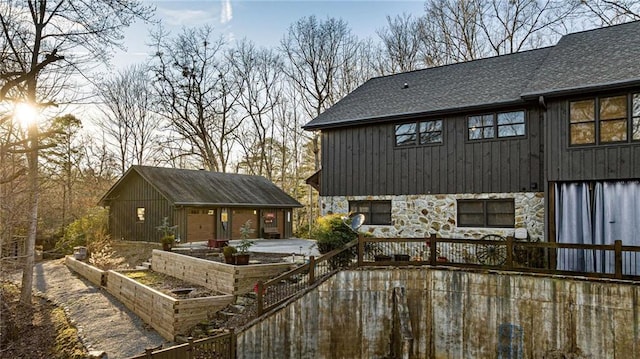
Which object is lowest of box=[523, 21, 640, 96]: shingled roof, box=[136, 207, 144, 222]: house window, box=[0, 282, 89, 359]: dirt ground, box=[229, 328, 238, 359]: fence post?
box=[0, 282, 89, 359]: dirt ground

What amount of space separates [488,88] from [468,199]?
11.1ft

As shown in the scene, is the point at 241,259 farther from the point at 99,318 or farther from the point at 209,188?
the point at 209,188

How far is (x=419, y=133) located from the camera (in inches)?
507

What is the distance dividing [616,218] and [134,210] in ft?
65.9

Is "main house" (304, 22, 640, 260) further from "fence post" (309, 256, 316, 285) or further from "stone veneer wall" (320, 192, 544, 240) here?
"fence post" (309, 256, 316, 285)

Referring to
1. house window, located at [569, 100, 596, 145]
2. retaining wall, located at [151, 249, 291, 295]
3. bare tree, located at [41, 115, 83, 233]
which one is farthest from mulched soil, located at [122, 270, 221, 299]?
bare tree, located at [41, 115, 83, 233]

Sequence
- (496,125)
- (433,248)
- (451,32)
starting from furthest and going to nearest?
(451,32), (496,125), (433,248)

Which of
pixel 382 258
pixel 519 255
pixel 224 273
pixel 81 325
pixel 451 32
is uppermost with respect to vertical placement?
pixel 451 32

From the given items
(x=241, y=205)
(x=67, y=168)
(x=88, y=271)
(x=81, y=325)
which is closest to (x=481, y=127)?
(x=81, y=325)

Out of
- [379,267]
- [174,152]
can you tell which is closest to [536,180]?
[379,267]

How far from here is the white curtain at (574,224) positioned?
9.67 metres

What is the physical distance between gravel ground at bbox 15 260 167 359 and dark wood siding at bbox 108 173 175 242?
14.4ft

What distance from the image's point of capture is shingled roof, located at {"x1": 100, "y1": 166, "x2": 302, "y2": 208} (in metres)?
19.9

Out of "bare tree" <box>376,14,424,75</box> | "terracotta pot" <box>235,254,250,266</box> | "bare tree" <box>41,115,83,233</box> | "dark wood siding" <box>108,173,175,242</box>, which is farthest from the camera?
"bare tree" <box>376,14,424,75</box>
